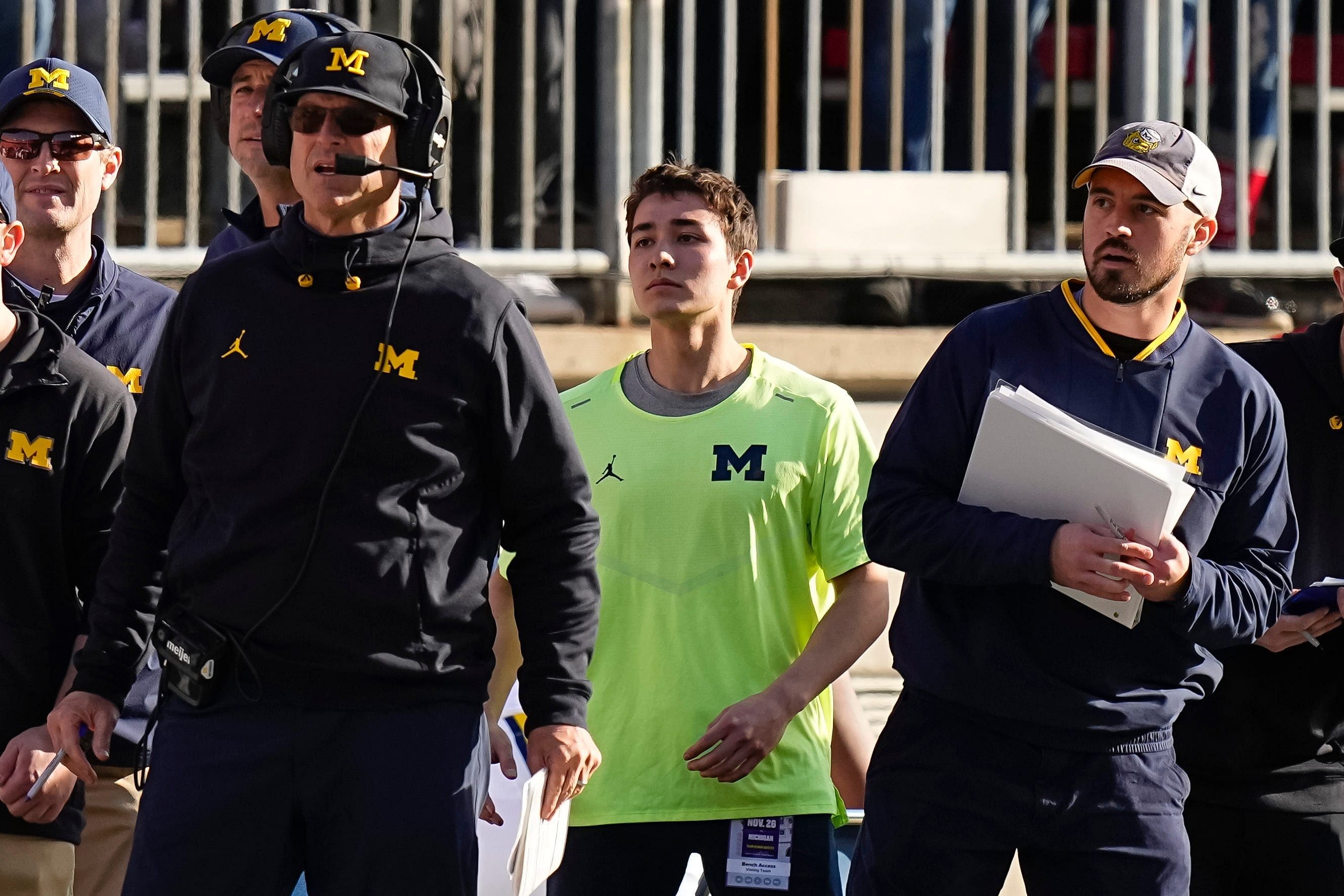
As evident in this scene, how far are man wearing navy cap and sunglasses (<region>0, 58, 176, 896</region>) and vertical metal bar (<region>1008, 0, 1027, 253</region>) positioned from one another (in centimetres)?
383

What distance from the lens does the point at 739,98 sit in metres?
7.43

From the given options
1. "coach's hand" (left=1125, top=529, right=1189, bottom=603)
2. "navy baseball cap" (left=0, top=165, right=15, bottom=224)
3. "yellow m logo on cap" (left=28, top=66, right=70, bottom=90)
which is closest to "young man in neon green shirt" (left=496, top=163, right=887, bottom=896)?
"coach's hand" (left=1125, top=529, right=1189, bottom=603)

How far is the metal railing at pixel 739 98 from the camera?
22.7 feet

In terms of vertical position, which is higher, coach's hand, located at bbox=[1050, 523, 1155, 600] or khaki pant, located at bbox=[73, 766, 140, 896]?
coach's hand, located at bbox=[1050, 523, 1155, 600]

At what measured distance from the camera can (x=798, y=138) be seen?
25.0 feet

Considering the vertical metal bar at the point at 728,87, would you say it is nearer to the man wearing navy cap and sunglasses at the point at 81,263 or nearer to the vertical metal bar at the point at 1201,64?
the vertical metal bar at the point at 1201,64

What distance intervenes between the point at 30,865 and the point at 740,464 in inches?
62.8

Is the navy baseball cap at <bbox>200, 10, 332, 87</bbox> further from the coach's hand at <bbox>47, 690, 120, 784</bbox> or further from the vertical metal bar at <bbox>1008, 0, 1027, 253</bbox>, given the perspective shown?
the vertical metal bar at <bbox>1008, 0, 1027, 253</bbox>

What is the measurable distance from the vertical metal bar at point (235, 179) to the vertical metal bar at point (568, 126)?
1.13m

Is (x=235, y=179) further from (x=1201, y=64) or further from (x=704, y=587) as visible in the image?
(x=1201, y=64)

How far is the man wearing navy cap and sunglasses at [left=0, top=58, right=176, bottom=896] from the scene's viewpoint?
4.16 metres

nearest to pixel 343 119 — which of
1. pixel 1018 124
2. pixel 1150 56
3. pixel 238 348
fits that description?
pixel 238 348

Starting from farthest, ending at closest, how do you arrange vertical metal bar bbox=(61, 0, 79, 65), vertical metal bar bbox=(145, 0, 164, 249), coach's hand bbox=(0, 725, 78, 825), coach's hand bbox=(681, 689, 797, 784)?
vertical metal bar bbox=(145, 0, 164, 249), vertical metal bar bbox=(61, 0, 79, 65), coach's hand bbox=(681, 689, 797, 784), coach's hand bbox=(0, 725, 78, 825)

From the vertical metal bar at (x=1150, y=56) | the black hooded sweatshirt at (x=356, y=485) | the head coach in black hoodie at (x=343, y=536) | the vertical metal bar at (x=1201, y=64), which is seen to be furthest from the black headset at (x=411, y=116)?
the vertical metal bar at (x=1201, y=64)
